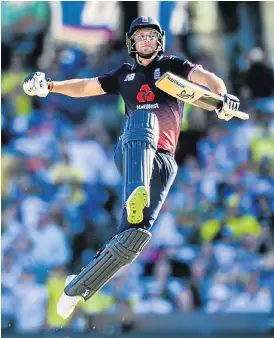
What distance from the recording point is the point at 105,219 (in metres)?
7.93

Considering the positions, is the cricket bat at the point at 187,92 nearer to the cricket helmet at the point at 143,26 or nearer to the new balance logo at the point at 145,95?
the new balance logo at the point at 145,95

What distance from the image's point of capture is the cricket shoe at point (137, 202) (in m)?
4.68

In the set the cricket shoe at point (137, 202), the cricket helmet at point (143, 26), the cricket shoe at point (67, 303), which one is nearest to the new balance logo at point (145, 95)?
the cricket helmet at point (143, 26)

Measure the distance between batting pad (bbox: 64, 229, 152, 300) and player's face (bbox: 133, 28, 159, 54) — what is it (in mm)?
1184

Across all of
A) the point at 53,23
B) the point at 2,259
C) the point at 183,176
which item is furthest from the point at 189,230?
the point at 53,23

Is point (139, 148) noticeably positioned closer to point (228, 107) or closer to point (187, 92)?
point (187, 92)

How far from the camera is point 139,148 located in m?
4.83

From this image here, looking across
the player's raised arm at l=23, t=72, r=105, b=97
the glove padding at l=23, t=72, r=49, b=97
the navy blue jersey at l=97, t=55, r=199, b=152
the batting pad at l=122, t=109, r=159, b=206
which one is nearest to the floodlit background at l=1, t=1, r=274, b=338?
the player's raised arm at l=23, t=72, r=105, b=97

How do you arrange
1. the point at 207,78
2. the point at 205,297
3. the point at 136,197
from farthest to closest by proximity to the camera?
the point at 205,297 → the point at 207,78 → the point at 136,197

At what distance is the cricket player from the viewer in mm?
4805

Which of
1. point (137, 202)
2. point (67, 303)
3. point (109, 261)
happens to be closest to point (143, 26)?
point (137, 202)

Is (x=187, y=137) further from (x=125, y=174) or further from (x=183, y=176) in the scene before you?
(x=125, y=174)

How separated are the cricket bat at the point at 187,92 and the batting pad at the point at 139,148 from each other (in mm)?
233

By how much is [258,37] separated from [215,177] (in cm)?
148
